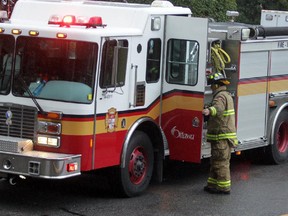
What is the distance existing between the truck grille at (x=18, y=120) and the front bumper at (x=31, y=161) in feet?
0.43

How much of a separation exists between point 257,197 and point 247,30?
7.97 ft

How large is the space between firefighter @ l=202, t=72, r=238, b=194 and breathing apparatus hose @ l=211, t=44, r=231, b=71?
1.76ft

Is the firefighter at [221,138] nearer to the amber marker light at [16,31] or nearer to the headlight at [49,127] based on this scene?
the headlight at [49,127]

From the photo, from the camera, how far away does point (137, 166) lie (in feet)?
31.2

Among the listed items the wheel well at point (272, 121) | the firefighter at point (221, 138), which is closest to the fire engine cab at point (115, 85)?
the firefighter at point (221, 138)

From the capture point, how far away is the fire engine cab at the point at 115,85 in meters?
8.56

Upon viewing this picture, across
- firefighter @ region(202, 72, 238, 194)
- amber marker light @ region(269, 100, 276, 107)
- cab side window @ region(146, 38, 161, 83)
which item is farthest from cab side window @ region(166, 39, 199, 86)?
amber marker light @ region(269, 100, 276, 107)

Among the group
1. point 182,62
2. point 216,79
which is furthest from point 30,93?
point 216,79

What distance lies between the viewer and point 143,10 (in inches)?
372

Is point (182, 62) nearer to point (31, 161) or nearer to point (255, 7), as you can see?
point (31, 161)

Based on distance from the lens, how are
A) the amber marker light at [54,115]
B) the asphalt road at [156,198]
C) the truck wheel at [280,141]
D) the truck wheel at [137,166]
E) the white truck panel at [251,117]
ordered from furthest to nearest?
the truck wheel at [280,141] < the white truck panel at [251,117] < the truck wheel at [137,166] < the asphalt road at [156,198] < the amber marker light at [54,115]

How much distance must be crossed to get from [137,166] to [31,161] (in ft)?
5.50

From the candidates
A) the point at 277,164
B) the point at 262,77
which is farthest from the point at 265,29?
the point at 277,164

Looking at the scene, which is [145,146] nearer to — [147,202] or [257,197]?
[147,202]
